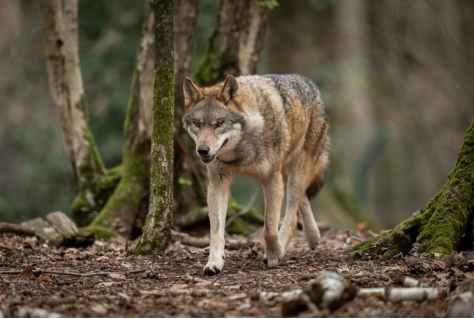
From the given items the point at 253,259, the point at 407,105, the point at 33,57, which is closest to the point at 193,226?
the point at 253,259

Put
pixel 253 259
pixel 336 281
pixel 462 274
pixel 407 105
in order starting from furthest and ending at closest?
pixel 407 105 < pixel 253 259 < pixel 462 274 < pixel 336 281

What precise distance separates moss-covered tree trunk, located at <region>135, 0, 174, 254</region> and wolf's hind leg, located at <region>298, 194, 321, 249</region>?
6.30 ft

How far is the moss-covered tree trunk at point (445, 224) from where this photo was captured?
7.00 meters

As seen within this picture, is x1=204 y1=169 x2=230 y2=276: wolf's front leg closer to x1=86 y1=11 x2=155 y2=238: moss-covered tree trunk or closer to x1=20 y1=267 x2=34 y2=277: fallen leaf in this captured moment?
x1=20 y1=267 x2=34 y2=277: fallen leaf

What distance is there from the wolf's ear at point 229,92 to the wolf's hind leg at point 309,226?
205 centimetres

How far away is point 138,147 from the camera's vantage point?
10805mm

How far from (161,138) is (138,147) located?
2.93 m

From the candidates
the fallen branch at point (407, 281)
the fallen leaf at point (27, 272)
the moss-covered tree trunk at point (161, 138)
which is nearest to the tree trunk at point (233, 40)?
the moss-covered tree trunk at point (161, 138)

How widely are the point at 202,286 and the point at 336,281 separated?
5.02ft

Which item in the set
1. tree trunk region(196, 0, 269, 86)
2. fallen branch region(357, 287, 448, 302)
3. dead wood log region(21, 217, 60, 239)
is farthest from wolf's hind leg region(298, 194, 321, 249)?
fallen branch region(357, 287, 448, 302)

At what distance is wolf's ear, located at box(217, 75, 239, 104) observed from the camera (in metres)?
7.55

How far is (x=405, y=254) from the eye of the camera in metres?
7.26

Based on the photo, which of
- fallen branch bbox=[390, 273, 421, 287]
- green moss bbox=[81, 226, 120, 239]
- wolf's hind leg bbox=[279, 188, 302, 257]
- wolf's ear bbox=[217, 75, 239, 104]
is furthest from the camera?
green moss bbox=[81, 226, 120, 239]

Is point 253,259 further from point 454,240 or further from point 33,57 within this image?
point 33,57
